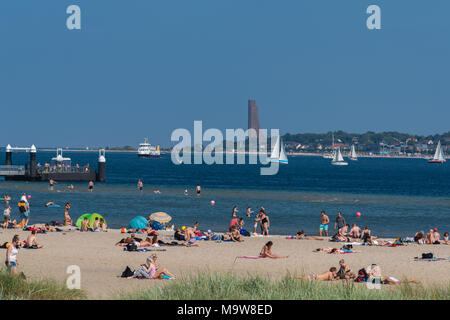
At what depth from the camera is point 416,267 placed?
2264 centimetres

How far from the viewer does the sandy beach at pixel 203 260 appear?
795 inches

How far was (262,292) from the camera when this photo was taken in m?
13.3

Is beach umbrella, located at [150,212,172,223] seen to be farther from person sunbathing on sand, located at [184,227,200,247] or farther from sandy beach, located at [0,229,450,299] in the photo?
person sunbathing on sand, located at [184,227,200,247]

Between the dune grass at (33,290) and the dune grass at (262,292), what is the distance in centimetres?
175

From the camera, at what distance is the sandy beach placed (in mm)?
20188

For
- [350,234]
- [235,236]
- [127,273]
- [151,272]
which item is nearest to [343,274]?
[151,272]

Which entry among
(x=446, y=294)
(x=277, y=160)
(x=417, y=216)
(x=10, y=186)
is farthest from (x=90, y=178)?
(x=277, y=160)

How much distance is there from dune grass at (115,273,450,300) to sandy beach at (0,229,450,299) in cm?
391

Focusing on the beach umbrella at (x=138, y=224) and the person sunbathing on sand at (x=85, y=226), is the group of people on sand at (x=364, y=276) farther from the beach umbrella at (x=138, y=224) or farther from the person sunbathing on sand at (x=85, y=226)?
the person sunbathing on sand at (x=85, y=226)

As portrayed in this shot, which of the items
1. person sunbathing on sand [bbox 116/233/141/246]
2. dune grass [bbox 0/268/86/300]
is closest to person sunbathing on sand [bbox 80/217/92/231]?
person sunbathing on sand [bbox 116/233/141/246]

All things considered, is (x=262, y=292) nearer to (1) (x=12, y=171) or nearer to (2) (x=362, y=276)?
(2) (x=362, y=276)

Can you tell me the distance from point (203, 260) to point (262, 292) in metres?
10.5
